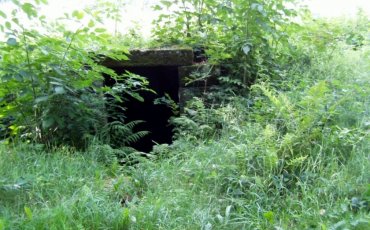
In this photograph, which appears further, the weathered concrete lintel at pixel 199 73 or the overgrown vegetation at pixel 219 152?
the weathered concrete lintel at pixel 199 73

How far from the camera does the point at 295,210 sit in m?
2.58

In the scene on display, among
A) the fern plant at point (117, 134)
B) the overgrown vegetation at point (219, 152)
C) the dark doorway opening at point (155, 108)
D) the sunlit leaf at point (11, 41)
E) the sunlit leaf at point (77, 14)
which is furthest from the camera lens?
the dark doorway opening at point (155, 108)

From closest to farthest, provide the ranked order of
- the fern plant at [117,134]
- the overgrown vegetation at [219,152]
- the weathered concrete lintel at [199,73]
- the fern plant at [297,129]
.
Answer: the overgrown vegetation at [219,152] < the fern plant at [297,129] < the fern plant at [117,134] < the weathered concrete lintel at [199,73]

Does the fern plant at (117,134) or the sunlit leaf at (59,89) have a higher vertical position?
the sunlit leaf at (59,89)

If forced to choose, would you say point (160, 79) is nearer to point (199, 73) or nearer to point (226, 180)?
point (199, 73)

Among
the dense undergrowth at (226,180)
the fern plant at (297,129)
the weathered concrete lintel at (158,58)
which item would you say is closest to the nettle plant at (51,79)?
the dense undergrowth at (226,180)

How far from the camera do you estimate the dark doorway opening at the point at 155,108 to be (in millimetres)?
5895

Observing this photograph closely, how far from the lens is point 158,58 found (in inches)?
202

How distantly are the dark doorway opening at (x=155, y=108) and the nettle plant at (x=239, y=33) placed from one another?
2.11 feet

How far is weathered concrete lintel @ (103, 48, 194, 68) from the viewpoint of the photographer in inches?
200

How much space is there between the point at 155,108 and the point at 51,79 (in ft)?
8.64

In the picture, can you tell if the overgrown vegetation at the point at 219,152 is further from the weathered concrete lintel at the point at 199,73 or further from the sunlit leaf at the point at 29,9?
the sunlit leaf at the point at 29,9

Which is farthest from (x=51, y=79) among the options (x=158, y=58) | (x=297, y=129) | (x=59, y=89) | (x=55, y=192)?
(x=297, y=129)

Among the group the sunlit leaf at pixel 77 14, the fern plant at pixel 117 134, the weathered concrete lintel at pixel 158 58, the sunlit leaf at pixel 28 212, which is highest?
the sunlit leaf at pixel 77 14
